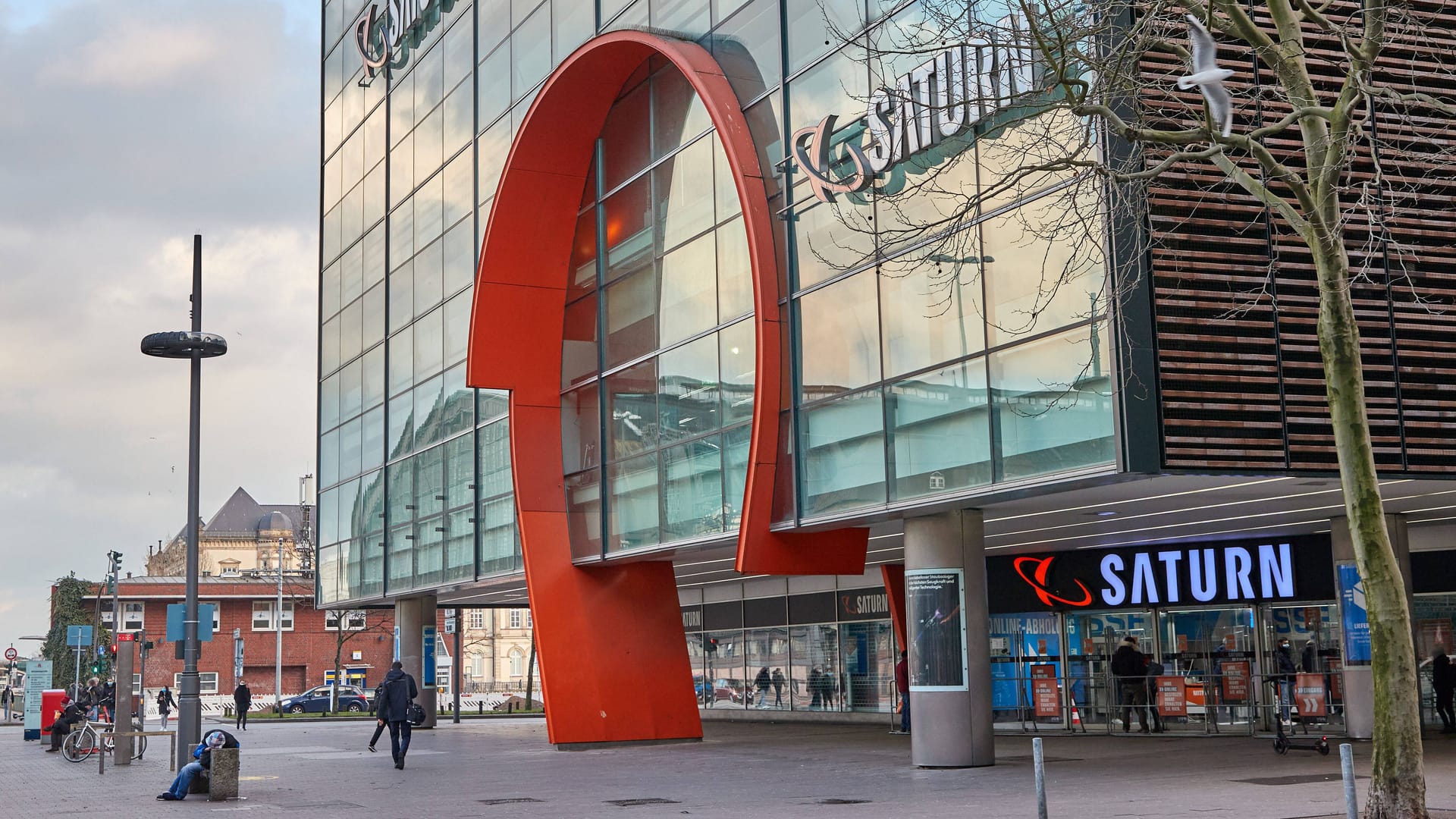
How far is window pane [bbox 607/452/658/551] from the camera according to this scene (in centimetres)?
2623

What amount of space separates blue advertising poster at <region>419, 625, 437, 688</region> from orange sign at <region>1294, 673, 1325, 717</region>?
75.6 feet

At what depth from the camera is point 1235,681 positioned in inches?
1053

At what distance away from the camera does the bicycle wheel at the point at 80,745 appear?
2719 cm

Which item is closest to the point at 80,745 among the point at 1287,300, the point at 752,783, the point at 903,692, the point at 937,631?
the point at 752,783

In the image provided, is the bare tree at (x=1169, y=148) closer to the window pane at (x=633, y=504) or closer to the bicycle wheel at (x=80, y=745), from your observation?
the window pane at (x=633, y=504)

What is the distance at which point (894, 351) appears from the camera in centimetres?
1941

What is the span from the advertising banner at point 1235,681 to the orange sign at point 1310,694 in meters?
1.34

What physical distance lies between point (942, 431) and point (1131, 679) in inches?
465

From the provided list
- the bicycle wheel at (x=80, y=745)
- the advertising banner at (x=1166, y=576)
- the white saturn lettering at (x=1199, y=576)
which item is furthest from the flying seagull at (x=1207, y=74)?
the bicycle wheel at (x=80, y=745)

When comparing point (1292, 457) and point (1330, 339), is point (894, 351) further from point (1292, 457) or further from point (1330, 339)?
point (1330, 339)

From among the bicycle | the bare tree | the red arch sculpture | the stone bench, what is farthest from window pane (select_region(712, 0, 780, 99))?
the bicycle

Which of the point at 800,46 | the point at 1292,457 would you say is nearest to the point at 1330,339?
the point at 1292,457

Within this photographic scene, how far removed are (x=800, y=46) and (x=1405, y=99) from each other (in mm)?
10866

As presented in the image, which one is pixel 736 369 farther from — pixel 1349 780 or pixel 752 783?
pixel 1349 780
